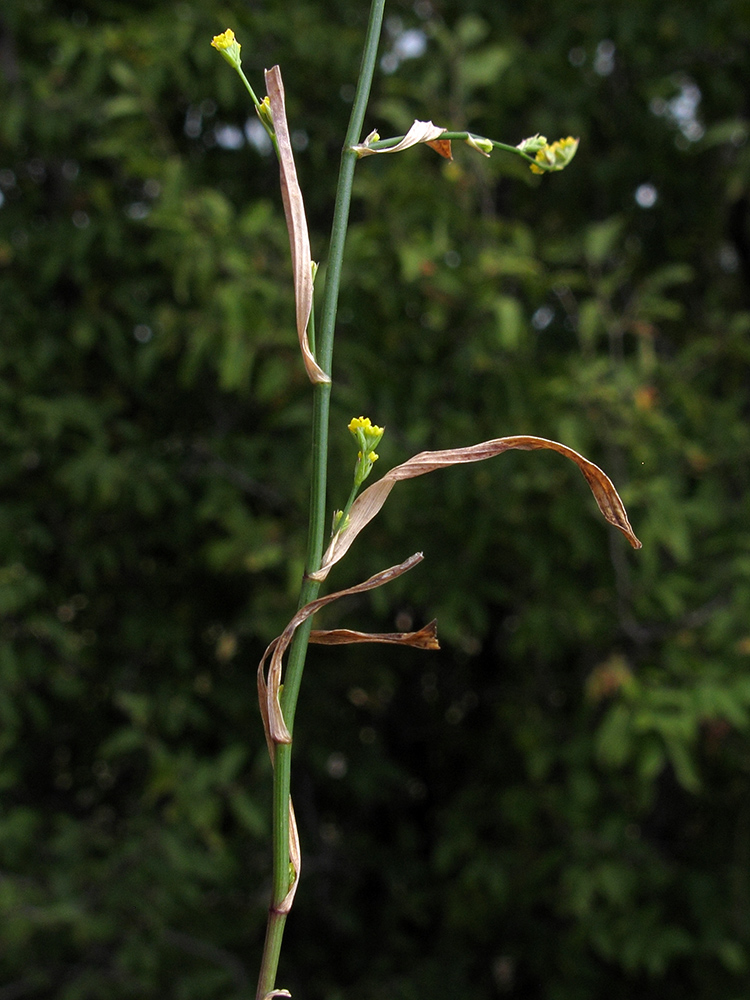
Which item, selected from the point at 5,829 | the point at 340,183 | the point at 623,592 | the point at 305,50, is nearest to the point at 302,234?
the point at 340,183

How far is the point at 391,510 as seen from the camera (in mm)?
1631

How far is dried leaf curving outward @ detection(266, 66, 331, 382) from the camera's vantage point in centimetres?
32

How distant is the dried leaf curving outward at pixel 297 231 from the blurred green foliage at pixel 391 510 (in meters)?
1.17

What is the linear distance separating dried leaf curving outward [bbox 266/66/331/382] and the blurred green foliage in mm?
1167

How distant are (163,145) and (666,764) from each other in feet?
4.98

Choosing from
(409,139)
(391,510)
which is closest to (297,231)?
(409,139)

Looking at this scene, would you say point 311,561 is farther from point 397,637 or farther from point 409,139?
point 409,139

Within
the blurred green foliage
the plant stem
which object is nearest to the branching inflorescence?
the plant stem

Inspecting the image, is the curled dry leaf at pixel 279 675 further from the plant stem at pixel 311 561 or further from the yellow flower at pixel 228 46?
the yellow flower at pixel 228 46

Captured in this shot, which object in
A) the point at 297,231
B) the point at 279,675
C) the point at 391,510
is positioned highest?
the point at 297,231

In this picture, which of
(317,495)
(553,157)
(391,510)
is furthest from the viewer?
(391,510)

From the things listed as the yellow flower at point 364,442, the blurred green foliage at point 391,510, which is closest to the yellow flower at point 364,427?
the yellow flower at point 364,442

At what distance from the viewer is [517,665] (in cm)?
204

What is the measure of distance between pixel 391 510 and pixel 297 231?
1305 mm
